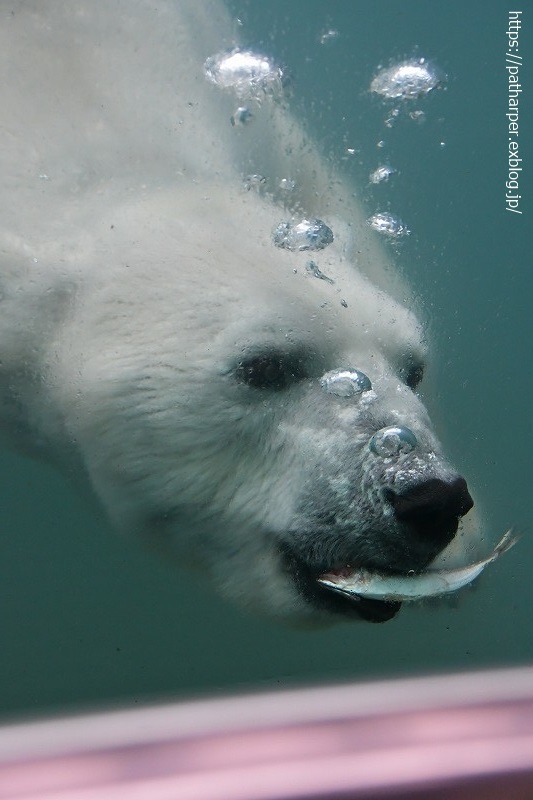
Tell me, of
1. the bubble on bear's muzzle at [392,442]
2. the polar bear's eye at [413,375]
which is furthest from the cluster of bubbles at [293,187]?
the polar bear's eye at [413,375]

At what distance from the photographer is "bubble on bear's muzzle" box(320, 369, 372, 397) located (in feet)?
6.84

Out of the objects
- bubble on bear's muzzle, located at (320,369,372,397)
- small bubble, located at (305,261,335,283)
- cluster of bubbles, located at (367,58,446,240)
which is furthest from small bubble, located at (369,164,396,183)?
bubble on bear's muzzle, located at (320,369,372,397)

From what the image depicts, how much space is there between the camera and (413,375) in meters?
2.39

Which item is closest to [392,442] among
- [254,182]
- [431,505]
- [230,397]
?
[431,505]

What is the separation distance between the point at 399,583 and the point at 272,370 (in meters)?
0.64

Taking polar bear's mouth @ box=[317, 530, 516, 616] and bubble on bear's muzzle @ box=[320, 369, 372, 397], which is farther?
bubble on bear's muzzle @ box=[320, 369, 372, 397]

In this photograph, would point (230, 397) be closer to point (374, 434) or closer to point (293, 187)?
point (374, 434)

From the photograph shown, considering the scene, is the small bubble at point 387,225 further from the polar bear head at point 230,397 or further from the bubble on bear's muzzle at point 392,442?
the bubble on bear's muzzle at point 392,442

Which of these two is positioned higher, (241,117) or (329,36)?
(329,36)

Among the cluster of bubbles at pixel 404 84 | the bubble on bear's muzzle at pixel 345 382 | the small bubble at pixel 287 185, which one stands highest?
the cluster of bubbles at pixel 404 84

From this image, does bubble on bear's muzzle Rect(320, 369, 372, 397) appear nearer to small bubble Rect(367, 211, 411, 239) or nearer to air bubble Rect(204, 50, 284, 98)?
small bubble Rect(367, 211, 411, 239)

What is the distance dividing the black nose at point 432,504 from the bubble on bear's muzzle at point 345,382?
36cm

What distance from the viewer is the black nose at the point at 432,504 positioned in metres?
1.77

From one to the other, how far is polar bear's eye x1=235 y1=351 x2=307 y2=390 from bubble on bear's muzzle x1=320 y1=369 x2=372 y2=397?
0.07 metres
